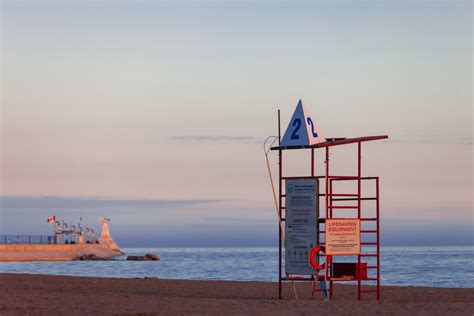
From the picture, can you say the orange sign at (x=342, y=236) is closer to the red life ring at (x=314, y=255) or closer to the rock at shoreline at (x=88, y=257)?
the red life ring at (x=314, y=255)

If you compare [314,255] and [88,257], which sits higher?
[314,255]

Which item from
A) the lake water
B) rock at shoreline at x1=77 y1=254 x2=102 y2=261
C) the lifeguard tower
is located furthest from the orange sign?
rock at shoreline at x1=77 y1=254 x2=102 y2=261

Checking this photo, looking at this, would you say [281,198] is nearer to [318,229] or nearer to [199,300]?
[318,229]

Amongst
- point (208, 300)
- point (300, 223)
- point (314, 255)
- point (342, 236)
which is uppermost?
point (300, 223)

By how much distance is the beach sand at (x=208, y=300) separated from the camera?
1841 centimetres

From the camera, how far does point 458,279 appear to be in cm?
4484

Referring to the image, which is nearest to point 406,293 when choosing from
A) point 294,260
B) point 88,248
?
point 294,260

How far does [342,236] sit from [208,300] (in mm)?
3822


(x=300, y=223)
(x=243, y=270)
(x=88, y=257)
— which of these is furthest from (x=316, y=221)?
(x=88, y=257)

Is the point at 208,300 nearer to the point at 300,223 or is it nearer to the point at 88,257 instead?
the point at 300,223

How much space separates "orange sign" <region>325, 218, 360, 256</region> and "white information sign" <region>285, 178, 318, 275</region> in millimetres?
388

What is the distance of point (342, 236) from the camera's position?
21672mm

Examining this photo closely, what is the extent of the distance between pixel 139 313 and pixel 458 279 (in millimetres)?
30831

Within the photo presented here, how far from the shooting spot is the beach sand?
18406 millimetres
